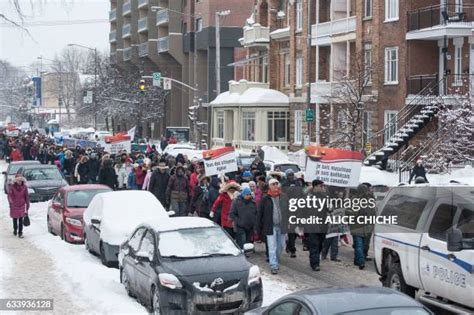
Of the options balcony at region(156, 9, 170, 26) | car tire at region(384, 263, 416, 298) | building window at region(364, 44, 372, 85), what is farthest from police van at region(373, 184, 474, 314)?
balcony at region(156, 9, 170, 26)

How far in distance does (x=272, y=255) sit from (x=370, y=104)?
85.1 feet

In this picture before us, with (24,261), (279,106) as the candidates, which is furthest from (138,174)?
(279,106)

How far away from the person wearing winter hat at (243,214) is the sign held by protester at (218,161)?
4.28m

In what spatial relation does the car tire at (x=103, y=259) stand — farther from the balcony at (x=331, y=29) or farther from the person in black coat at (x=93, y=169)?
the balcony at (x=331, y=29)

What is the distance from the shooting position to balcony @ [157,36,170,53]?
82.1 metres

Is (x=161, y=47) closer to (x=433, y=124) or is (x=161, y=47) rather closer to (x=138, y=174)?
(x=433, y=124)

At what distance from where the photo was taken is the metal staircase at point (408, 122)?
122ft

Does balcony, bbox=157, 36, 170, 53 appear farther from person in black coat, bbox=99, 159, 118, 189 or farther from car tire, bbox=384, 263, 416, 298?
car tire, bbox=384, 263, 416, 298

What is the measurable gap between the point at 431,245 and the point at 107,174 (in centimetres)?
1744

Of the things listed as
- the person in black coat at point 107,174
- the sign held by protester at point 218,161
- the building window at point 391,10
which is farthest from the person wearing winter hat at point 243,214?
the building window at point 391,10

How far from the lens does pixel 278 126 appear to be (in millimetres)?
54750

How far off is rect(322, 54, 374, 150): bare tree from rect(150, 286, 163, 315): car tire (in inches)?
998

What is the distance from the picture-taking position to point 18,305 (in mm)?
13727

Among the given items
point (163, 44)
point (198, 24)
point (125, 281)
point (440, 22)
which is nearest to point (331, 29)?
point (440, 22)
